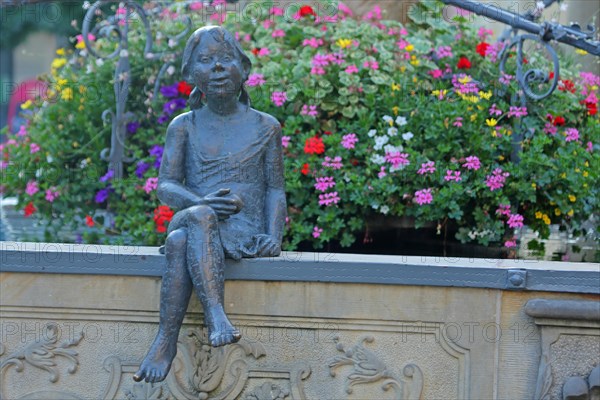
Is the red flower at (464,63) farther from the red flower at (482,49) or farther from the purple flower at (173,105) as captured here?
the purple flower at (173,105)

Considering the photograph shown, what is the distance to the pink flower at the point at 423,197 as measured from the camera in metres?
4.90

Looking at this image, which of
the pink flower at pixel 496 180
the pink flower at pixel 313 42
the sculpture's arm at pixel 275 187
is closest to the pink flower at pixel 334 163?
the pink flower at pixel 496 180

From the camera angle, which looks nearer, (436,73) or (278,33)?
(436,73)

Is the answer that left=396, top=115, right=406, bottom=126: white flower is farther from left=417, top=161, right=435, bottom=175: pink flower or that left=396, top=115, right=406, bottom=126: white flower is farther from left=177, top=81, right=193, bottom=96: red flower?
left=177, top=81, right=193, bottom=96: red flower

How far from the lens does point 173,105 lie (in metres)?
5.71

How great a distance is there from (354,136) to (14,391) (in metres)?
2.20

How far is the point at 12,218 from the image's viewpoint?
7367mm

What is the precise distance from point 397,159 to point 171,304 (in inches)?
70.8

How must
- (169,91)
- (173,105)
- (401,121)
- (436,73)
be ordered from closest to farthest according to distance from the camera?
(401,121) < (436,73) < (173,105) < (169,91)

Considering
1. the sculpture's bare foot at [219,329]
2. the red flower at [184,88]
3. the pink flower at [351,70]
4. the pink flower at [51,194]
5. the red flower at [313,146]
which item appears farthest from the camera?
the pink flower at [51,194]

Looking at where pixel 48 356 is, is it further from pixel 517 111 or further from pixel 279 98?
pixel 517 111

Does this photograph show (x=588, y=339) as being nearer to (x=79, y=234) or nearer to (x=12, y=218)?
(x=79, y=234)

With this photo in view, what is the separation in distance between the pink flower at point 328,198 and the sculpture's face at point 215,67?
127cm

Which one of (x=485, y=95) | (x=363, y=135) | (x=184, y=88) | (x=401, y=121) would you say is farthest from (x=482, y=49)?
(x=184, y=88)
